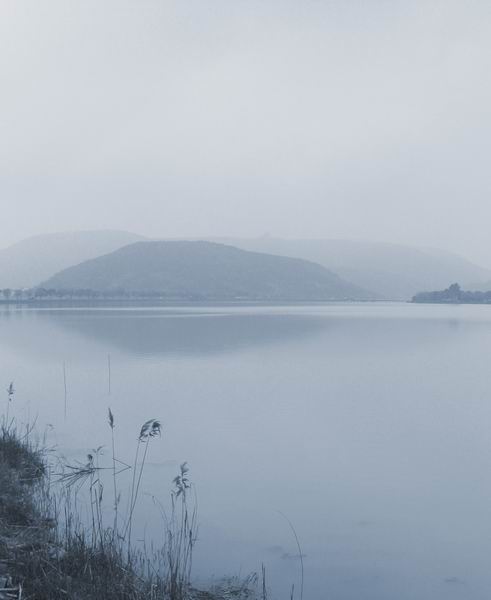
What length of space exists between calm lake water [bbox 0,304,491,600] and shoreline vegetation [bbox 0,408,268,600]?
0.90ft

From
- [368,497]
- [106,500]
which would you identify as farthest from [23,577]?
[368,497]

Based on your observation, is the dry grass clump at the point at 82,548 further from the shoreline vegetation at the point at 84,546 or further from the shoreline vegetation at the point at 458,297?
the shoreline vegetation at the point at 458,297

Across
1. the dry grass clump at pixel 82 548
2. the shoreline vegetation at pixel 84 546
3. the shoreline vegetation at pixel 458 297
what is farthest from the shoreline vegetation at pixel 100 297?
the dry grass clump at pixel 82 548

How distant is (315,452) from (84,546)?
17.2 feet

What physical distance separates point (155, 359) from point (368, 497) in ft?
54.0

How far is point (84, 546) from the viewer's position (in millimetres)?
5324

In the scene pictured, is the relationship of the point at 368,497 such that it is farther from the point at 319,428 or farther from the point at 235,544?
the point at 319,428

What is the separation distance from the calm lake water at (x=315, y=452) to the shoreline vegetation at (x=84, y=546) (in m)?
0.27

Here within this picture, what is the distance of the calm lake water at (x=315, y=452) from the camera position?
5871 mm

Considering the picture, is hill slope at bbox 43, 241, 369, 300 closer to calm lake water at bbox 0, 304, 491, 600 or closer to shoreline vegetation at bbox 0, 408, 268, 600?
calm lake water at bbox 0, 304, 491, 600

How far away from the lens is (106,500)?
7.42m

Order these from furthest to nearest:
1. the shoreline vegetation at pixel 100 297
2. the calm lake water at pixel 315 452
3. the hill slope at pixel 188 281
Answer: the hill slope at pixel 188 281 → the shoreline vegetation at pixel 100 297 → the calm lake water at pixel 315 452

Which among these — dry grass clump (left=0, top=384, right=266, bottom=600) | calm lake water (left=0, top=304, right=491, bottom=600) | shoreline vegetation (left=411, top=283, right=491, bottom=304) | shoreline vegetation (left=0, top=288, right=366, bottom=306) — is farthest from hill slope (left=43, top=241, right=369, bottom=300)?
dry grass clump (left=0, top=384, right=266, bottom=600)

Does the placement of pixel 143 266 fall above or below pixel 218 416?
above
